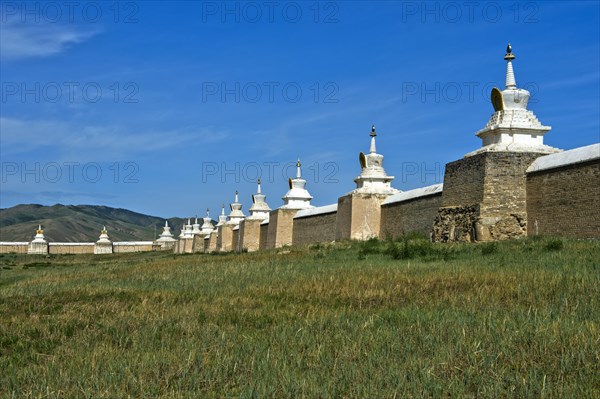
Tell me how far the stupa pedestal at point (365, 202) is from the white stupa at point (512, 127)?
798 centimetres

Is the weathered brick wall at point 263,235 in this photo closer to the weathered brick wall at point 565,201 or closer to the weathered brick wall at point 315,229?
the weathered brick wall at point 315,229

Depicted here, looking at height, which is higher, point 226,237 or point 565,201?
point 226,237

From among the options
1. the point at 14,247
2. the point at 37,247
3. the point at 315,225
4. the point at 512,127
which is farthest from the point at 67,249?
the point at 512,127

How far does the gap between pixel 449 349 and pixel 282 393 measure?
157cm

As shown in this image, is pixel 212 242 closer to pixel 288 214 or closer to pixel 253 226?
pixel 253 226

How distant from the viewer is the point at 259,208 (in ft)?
148

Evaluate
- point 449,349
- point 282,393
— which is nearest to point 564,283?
point 449,349

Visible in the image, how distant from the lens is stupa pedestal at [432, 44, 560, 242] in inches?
694

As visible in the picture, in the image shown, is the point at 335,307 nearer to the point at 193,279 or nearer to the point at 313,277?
the point at 313,277

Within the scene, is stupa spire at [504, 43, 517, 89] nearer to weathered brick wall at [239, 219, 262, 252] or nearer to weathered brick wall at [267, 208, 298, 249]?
weathered brick wall at [267, 208, 298, 249]

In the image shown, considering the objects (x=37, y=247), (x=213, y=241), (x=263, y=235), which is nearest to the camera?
(x=263, y=235)

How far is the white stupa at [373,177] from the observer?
2789 centimetres

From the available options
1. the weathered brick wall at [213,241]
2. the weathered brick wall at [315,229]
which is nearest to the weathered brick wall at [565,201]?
the weathered brick wall at [315,229]

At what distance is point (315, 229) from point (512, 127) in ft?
52.5
